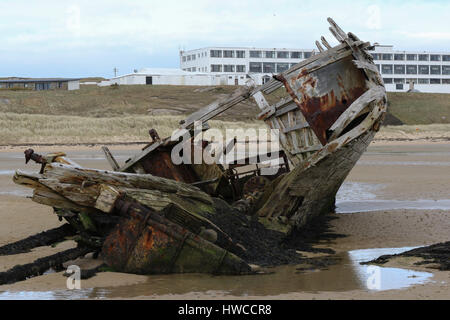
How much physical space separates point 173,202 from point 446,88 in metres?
89.5

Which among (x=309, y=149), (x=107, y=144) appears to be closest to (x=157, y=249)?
(x=309, y=149)

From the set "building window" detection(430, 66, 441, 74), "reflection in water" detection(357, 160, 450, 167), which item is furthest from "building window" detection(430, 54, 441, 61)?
"reflection in water" detection(357, 160, 450, 167)

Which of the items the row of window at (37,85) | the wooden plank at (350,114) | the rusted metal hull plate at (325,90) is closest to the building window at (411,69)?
the row of window at (37,85)

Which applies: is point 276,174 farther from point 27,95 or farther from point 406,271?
point 27,95

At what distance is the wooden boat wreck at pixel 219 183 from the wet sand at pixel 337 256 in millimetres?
370

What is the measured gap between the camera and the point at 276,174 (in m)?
12.9

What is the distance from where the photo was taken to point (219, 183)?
1164 cm

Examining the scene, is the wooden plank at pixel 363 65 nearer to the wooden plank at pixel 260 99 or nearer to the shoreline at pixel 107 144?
the wooden plank at pixel 260 99

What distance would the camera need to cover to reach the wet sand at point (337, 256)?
24.6 feet

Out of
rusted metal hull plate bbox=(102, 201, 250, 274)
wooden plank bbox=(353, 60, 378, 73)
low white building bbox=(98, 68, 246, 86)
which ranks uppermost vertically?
low white building bbox=(98, 68, 246, 86)

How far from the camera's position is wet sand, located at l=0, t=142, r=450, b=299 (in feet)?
24.6

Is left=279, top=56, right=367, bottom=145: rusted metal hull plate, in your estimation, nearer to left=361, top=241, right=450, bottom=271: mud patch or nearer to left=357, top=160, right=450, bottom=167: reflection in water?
left=361, top=241, right=450, bottom=271: mud patch

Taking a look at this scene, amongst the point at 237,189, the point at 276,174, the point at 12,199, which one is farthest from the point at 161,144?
the point at 12,199

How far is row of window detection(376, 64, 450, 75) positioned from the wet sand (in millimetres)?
75249
